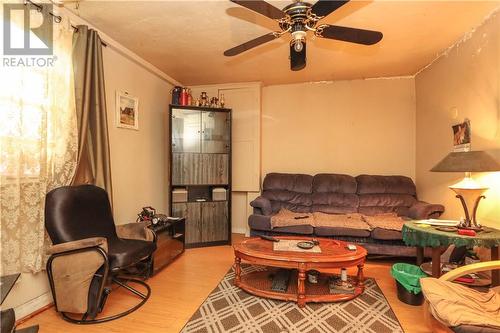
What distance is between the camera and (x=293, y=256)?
220 centimetres

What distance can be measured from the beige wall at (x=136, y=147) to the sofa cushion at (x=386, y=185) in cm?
290

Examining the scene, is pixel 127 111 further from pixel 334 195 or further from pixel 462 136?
pixel 462 136

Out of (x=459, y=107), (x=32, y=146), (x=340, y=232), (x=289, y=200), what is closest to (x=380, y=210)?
(x=340, y=232)

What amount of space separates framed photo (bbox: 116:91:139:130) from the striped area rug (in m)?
2.12

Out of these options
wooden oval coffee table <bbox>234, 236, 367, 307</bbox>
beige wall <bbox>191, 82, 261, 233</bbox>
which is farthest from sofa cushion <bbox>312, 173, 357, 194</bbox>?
wooden oval coffee table <bbox>234, 236, 367, 307</bbox>

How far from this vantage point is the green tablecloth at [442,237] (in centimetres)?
193

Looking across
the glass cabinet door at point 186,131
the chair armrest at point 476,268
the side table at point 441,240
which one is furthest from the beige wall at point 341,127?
the chair armrest at point 476,268

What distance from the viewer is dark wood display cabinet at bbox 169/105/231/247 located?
3.74 meters

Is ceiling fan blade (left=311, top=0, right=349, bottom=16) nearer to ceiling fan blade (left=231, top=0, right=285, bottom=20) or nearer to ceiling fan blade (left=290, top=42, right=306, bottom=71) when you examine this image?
ceiling fan blade (left=231, top=0, right=285, bottom=20)

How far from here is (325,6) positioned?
5.25ft

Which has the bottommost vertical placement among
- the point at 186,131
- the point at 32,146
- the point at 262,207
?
the point at 262,207

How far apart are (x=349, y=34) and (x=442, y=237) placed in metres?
1.64

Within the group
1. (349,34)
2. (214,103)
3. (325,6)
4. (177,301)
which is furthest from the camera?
(214,103)

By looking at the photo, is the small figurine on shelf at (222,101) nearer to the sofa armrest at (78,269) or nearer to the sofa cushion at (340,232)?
the sofa cushion at (340,232)
